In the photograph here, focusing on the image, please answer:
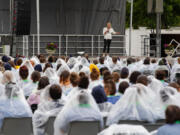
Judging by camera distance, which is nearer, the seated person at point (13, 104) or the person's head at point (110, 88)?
the seated person at point (13, 104)

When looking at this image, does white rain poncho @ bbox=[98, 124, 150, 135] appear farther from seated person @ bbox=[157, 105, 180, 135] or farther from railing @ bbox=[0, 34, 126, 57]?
railing @ bbox=[0, 34, 126, 57]

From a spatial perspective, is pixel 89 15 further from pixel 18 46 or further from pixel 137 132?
pixel 137 132

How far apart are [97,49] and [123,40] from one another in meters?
1.74

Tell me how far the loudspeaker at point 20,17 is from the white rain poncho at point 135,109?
13204 mm

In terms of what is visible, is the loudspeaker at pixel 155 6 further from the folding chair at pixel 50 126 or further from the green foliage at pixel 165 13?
the green foliage at pixel 165 13

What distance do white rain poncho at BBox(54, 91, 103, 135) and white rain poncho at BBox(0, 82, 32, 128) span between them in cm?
76

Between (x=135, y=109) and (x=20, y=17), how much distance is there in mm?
13621

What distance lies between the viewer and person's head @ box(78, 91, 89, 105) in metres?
5.40

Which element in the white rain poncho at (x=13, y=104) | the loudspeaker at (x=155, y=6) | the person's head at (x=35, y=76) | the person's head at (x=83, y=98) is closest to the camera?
the person's head at (x=83, y=98)

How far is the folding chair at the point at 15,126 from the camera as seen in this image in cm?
601

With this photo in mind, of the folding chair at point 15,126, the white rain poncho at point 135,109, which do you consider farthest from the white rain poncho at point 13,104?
the white rain poncho at point 135,109

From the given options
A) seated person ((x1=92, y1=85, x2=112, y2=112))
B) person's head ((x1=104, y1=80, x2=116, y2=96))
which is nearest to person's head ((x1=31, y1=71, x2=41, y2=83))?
person's head ((x1=104, y1=80, x2=116, y2=96))

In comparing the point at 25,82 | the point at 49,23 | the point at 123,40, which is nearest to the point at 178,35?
the point at 123,40

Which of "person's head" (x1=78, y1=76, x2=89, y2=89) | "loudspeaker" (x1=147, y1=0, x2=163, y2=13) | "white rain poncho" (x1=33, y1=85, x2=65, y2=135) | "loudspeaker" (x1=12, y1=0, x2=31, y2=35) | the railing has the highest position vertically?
"loudspeaker" (x1=147, y1=0, x2=163, y2=13)
